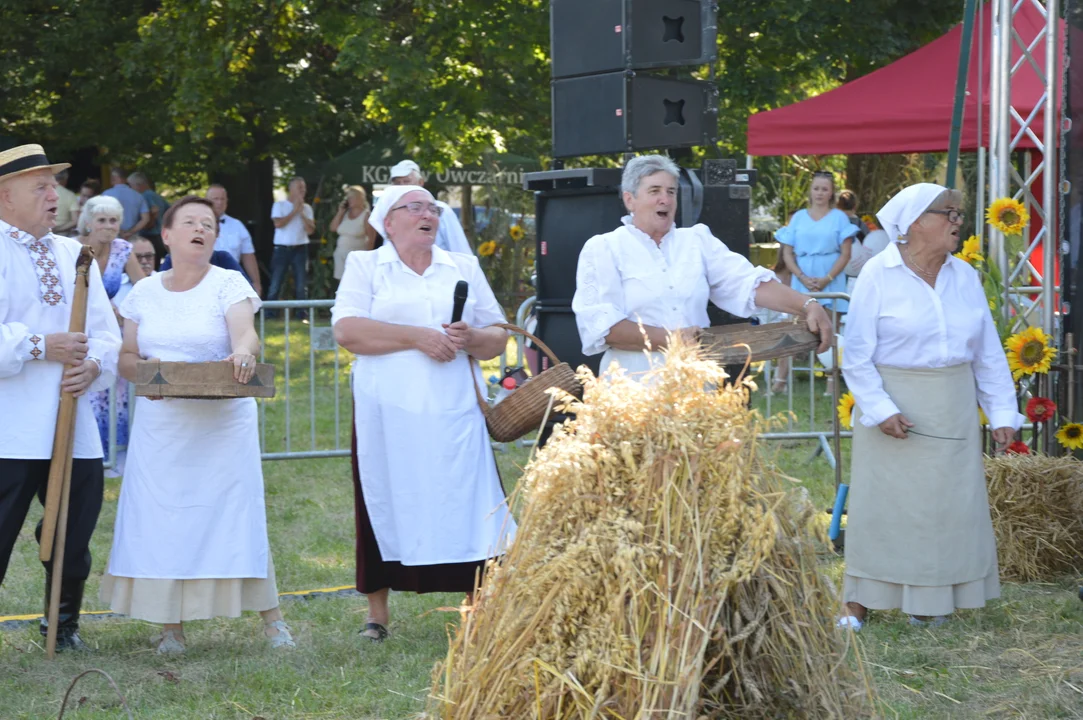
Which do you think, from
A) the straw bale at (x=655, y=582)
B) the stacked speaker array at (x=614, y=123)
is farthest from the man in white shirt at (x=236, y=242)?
the straw bale at (x=655, y=582)

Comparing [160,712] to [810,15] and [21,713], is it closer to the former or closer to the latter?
[21,713]

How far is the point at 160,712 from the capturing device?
445 centimetres

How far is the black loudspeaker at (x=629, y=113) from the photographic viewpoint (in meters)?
7.30

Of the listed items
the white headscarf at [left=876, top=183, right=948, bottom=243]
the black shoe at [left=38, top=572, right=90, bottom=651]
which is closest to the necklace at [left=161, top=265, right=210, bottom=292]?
the black shoe at [left=38, top=572, right=90, bottom=651]

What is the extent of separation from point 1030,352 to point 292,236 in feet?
45.2

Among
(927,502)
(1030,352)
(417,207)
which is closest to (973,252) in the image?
(1030,352)

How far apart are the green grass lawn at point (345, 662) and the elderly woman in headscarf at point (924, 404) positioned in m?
0.30

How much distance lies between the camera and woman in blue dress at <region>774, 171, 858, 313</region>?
1190 cm

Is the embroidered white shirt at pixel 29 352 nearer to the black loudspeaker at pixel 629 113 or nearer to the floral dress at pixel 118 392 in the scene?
the floral dress at pixel 118 392

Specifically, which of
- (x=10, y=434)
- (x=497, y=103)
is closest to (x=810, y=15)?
(x=497, y=103)

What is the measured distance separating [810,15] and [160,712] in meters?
13.6

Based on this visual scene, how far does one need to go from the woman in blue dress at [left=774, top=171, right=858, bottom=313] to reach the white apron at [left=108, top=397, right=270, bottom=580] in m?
7.50

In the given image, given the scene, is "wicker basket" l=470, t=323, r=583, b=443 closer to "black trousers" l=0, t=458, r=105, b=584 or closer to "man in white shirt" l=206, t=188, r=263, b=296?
A: "black trousers" l=0, t=458, r=105, b=584

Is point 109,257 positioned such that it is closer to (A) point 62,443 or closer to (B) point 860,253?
(A) point 62,443
